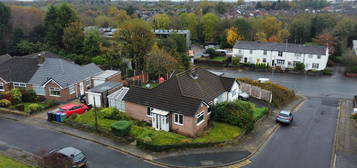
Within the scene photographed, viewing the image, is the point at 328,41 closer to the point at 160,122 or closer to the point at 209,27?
the point at 209,27

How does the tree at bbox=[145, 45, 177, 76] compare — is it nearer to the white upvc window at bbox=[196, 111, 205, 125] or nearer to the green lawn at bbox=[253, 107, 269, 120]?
the green lawn at bbox=[253, 107, 269, 120]

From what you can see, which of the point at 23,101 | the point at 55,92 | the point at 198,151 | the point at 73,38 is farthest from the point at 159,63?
the point at 198,151

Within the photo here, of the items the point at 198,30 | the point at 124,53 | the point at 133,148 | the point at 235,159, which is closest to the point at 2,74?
the point at 124,53

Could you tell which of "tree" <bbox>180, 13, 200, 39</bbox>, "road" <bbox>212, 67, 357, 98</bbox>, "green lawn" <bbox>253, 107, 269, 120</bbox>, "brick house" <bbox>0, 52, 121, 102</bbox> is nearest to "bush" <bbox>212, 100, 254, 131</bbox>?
"green lawn" <bbox>253, 107, 269, 120</bbox>

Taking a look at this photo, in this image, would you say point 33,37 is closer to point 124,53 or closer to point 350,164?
point 124,53

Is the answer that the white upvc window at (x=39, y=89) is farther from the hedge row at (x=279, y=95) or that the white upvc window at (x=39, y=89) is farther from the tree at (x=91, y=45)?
the hedge row at (x=279, y=95)

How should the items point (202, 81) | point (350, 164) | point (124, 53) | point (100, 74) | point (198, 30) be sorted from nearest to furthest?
point (350, 164)
point (202, 81)
point (100, 74)
point (124, 53)
point (198, 30)

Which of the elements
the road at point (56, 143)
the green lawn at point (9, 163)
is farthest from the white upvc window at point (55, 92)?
the green lawn at point (9, 163)
